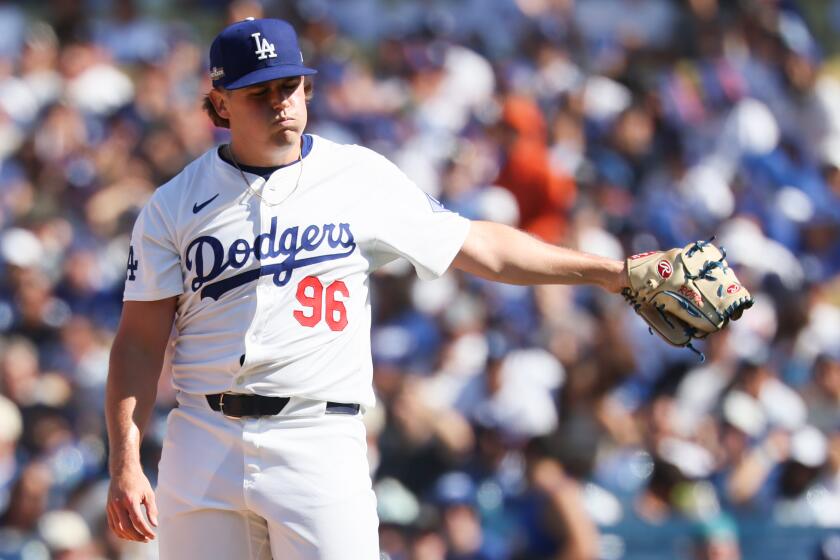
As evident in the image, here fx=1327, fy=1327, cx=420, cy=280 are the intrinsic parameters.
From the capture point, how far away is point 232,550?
135 inches

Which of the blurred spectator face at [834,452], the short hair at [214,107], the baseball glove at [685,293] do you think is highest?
the short hair at [214,107]

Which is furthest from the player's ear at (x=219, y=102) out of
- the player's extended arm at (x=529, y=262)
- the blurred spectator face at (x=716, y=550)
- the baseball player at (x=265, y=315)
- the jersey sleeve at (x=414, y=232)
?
the blurred spectator face at (x=716, y=550)

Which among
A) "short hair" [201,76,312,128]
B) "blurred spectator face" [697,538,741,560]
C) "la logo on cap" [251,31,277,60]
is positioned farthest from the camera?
"blurred spectator face" [697,538,741,560]

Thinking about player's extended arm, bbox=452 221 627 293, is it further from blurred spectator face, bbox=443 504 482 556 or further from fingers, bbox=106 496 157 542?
blurred spectator face, bbox=443 504 482 556

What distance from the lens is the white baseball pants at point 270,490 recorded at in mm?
3377

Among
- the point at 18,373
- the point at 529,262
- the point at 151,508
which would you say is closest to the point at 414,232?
the point at 529,262

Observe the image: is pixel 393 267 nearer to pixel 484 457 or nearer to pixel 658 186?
pixel 484 457

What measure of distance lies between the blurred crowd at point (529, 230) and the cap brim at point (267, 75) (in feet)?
12.1

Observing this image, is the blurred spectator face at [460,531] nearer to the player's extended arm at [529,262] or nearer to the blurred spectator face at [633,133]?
the player's extended arm at [529,262]

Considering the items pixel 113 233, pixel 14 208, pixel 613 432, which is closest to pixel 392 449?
pixel 613 432

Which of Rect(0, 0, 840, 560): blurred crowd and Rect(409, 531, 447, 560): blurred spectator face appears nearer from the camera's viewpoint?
→ Rect(409, 531, 447, 560): blurred spectator face

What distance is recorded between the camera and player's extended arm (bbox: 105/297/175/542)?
11.3 feet

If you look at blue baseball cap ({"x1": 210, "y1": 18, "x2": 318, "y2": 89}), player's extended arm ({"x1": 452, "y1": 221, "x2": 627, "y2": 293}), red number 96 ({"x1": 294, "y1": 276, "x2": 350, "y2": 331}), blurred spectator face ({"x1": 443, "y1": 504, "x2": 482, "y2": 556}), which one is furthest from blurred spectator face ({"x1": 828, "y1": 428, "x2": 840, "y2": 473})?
blue baseball cap ({"x1": 210, "y1": 18, "x2": 318, "y2": 89})

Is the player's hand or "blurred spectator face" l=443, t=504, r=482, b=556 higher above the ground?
the player's hand
